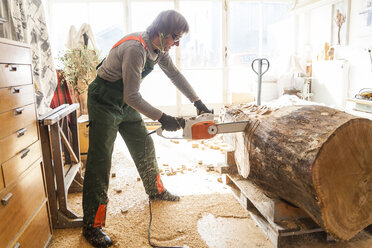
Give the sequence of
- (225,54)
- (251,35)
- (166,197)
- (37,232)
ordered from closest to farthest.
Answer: (37,232) → (166,197) → (225,54) → (251,35)

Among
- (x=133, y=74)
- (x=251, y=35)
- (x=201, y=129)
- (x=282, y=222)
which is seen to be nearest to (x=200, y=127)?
(x=201, y=129)

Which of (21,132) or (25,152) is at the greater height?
(21,132)

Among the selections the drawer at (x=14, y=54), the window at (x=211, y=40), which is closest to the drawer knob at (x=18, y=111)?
the drawer at (x=14, y=54)

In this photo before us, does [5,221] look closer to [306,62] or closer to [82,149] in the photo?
[82,149]

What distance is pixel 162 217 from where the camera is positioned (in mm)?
2205

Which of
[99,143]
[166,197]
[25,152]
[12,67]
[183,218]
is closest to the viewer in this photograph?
[12,67]

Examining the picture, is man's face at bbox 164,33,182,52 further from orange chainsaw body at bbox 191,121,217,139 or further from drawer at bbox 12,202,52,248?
drawer at bbox 12,202,52,248

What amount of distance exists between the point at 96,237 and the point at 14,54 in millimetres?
1200

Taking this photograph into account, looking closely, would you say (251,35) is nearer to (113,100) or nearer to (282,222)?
(113,100)

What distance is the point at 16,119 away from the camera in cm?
148

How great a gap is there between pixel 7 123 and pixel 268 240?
166 centimetres

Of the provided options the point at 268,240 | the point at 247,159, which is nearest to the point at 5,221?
the point at 247,159

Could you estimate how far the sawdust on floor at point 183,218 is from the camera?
1.89 metres

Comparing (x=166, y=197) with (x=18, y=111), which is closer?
(x=18, y=111)
